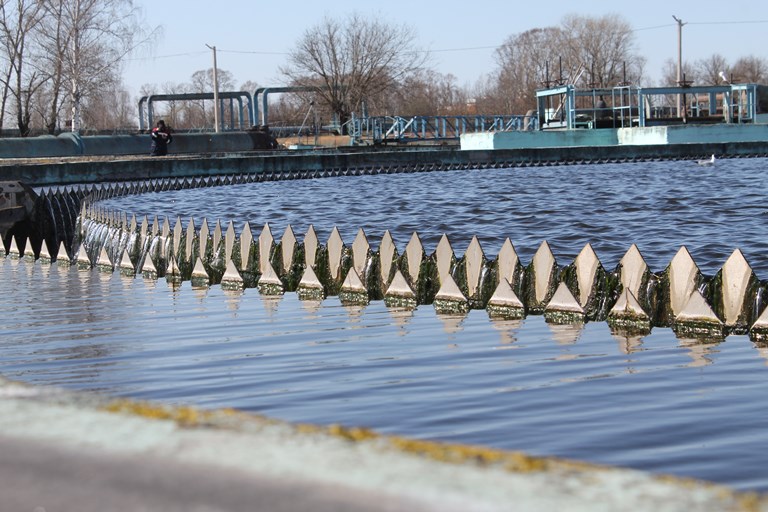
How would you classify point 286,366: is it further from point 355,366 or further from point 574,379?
point 574,379

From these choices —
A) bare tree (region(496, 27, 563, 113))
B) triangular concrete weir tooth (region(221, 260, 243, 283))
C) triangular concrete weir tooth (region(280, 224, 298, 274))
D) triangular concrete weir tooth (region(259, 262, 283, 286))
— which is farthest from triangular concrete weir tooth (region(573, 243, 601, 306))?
bare tree (region(496, 27, 563, 113))

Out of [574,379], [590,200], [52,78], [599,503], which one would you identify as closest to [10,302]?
[574,379]

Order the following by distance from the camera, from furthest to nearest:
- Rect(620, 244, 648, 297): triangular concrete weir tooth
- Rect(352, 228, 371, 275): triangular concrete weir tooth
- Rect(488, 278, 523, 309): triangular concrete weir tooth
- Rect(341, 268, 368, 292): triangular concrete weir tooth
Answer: Rect(352, 228, 371, 275): triangular concrete weir tooth
Rect(341, 268, 368, 292): triangular concrete weir tooth
Rect(488, 278, 523, 309): triangular concrete weir tooth
Rect(620, 244, 648, 297): triangular concrete weir tooth

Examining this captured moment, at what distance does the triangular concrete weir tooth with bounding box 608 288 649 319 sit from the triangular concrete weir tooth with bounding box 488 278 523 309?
3.04 ft

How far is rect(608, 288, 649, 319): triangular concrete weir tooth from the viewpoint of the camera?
8898mm

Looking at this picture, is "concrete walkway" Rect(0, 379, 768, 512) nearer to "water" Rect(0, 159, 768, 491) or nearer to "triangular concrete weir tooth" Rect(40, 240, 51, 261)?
"water" Rect(0, 159, 768, 491)

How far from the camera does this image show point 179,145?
4850 cm

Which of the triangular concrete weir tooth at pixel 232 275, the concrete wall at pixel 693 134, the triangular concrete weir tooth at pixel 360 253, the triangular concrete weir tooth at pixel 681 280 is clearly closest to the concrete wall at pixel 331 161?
the concrete wall at pixel 693 134

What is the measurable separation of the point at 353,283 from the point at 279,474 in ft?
27.5

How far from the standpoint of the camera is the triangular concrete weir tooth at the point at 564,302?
925 cm

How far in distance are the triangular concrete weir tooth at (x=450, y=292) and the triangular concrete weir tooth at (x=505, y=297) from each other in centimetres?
33

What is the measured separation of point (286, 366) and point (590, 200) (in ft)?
69.9

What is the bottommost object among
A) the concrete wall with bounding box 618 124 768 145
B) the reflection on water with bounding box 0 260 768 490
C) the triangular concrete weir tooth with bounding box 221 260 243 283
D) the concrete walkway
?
the reflection on water with bounding box 0 260 768 490

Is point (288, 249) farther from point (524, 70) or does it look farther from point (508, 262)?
point (524, 70)
